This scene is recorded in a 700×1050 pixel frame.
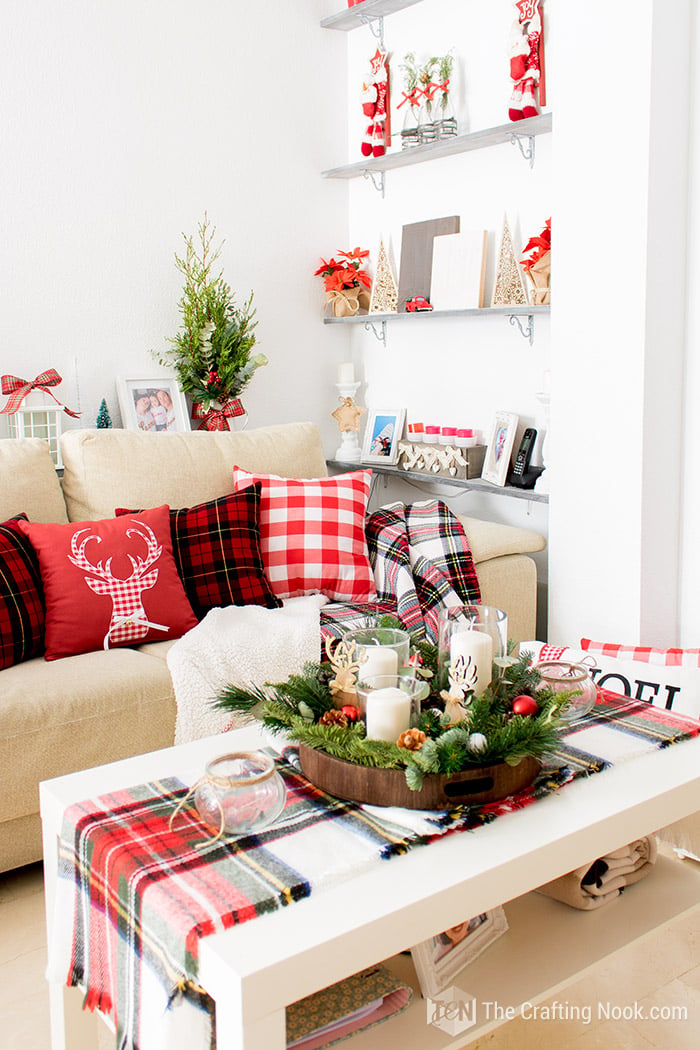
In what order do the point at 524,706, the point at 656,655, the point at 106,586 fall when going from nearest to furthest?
the point at 524,706 < the point at 656,655 < the point at 106,586

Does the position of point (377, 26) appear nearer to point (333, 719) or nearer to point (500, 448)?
point (500, 448)

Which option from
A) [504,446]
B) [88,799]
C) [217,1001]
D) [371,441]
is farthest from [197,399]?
[217,1001]

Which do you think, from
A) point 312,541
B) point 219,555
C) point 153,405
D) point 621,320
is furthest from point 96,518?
point 621,320

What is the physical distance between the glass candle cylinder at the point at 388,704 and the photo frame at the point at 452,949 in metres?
0.26

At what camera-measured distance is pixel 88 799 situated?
139cm

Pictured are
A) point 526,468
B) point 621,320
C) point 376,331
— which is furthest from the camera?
point 376,331

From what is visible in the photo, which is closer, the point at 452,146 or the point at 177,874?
the point at 177,874

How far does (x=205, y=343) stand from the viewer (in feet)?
11.0

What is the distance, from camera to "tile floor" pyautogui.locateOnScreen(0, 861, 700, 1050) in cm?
160

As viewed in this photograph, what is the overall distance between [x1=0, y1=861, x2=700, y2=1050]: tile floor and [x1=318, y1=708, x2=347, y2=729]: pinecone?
1.37 feet

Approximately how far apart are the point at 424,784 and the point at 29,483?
5.44ft

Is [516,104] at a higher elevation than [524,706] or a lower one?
higher

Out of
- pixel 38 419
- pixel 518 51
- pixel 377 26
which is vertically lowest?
pixel 38 419

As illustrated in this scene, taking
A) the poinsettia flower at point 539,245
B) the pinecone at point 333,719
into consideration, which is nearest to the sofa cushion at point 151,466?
the poinsettia flower at point 539,245
